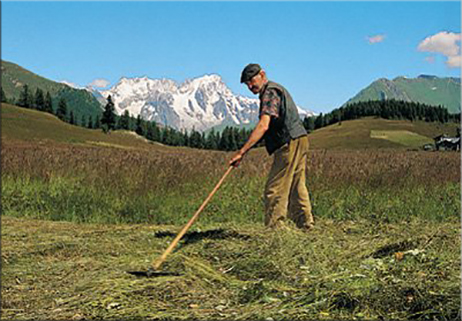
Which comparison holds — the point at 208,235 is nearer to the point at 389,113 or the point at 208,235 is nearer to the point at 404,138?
the point at 404,138

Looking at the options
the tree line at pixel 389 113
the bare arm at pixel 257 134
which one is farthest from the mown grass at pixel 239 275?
the tree line at pixel 389 113

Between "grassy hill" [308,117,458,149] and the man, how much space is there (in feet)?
223

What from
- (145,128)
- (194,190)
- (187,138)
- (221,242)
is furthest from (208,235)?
(187,138)

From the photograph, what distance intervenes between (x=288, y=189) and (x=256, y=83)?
4.00 ft

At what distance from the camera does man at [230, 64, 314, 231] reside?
599 centimetres

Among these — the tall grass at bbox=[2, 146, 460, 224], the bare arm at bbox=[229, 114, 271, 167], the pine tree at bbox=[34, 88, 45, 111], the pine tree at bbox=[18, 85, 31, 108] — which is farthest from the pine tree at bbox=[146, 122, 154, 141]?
the bare arm at bbox=[229, 114, 271, 167]

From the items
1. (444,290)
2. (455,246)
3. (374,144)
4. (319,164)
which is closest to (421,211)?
(319,164)

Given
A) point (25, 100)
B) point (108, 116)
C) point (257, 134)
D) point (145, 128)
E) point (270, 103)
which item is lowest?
point (257, 134)

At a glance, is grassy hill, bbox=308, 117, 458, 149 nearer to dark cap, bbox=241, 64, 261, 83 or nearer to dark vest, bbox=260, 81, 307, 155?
dark vest, bbox=260, 81, 307, 155

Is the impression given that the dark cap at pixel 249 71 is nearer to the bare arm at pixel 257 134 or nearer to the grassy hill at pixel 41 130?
the bare arm at pixel 257 134

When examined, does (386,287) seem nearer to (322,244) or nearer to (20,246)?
(322,244)

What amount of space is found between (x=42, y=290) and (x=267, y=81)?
3.27 m

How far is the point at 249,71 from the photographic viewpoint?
6074 millimetres

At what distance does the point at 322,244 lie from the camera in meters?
5.34
